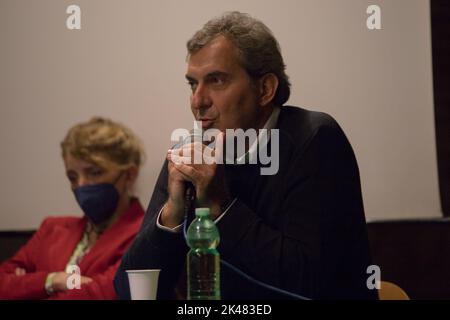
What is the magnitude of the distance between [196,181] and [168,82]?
1.47 ft

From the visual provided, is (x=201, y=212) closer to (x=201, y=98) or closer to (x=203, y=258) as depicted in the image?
(x=203, y=258)

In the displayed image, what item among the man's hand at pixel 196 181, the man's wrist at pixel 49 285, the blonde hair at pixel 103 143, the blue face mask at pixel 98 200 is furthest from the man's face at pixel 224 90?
the man's wrist at pixel 49 285

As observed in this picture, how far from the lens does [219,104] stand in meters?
1.99

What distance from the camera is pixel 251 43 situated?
6.55 feet

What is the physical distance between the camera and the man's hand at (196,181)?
70.1 inches

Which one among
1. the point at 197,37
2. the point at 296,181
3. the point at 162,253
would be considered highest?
the point at 197,37

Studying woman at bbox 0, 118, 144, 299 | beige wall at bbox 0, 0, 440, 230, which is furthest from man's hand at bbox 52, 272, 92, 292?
beige wall at bbox 0, 0, 440, 230

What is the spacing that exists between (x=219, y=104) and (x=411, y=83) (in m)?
0.60

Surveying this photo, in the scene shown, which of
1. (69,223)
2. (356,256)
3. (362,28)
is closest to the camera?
(356,256)

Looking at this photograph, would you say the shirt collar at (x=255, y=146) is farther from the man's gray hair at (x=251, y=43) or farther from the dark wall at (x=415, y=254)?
the dark wall at (x=415, y=254)

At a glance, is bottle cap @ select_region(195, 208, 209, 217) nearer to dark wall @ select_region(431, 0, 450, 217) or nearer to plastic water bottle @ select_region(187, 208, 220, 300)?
plastic water bottle @ select_region(187, 208, 220, 300)

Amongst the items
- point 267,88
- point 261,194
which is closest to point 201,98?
point 267,88
